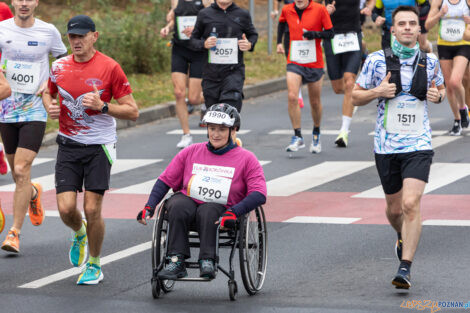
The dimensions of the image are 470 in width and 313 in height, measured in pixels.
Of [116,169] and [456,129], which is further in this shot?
[456,129]

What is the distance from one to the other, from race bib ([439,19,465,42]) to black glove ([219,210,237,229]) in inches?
304

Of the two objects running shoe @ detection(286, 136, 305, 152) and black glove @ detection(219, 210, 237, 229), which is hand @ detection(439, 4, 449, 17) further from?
black glove @ detection(219, 210, 237, 229)

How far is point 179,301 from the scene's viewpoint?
7.80 m

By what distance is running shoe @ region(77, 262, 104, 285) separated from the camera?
8.38m

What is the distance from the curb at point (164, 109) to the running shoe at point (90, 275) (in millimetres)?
7585

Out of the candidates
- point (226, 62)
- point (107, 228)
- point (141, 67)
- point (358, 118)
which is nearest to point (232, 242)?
point (107, 228)

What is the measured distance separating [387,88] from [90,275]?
259 cm

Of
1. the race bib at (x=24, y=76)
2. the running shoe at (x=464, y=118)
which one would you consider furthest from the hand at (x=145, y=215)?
the running shoe at (x=464, y=118)

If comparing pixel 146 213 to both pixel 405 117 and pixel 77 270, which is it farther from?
pixel 405 117

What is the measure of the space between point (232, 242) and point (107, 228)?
2.88 meters

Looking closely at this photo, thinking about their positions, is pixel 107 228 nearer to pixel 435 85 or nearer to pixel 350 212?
pixel 350 212

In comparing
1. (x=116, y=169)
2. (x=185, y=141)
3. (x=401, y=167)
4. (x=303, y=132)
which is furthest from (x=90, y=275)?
(x=303, y=132)

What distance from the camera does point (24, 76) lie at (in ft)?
32.7

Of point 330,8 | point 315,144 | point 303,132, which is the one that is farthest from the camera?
point 303,132
